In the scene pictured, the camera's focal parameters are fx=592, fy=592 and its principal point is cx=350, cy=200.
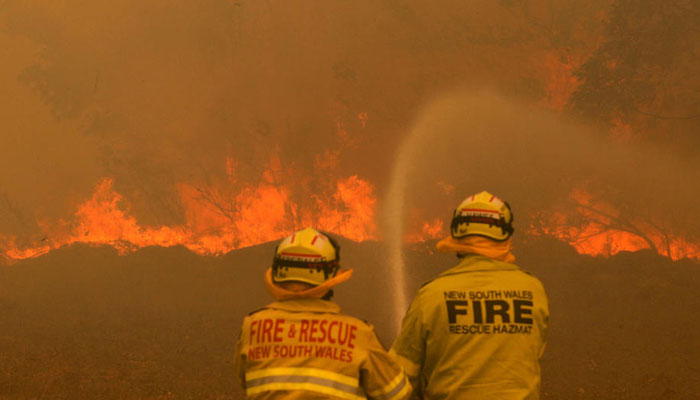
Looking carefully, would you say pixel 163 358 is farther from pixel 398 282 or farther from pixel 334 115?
pixel 334 115

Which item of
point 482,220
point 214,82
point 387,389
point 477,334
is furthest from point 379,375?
point 214,82

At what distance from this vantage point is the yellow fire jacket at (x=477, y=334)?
283 centimetres

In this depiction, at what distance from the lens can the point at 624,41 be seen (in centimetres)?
1418

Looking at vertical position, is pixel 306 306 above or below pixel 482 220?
below

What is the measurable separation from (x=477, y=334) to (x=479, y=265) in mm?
343

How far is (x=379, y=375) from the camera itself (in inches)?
104

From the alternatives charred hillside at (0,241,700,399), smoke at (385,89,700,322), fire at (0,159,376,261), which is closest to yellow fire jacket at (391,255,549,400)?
charred hillside at (0,241,700,399)

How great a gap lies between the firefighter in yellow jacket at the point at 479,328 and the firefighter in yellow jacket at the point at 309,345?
0.89ft

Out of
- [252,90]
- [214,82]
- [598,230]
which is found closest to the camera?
[598,230]

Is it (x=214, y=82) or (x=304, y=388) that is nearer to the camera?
(x=304, y=388)

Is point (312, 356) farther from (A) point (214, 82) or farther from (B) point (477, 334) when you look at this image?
(A) point (214, 82)

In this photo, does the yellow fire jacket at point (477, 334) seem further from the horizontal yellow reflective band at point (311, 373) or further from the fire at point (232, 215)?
the fire at point (232, 215)

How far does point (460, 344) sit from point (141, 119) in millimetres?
26113

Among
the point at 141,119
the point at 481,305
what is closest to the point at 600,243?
the point at 481,305
